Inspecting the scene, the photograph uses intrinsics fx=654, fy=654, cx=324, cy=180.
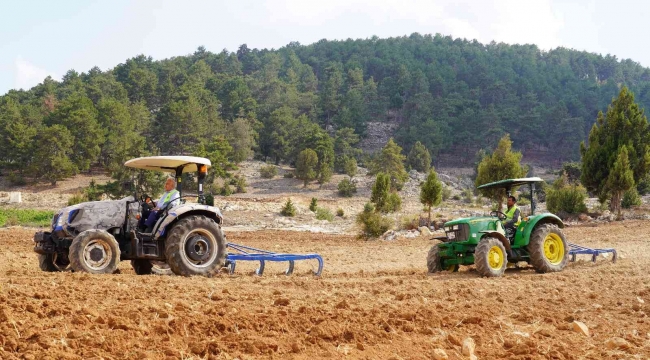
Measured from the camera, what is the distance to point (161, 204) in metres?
11.5

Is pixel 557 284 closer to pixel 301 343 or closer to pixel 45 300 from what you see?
pixel 301 343

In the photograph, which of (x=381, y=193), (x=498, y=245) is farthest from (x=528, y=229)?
(x=381, y=193)

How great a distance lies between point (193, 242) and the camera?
11047 mm

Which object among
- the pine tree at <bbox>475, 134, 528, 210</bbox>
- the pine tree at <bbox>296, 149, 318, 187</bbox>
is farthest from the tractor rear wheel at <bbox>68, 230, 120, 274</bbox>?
the pine tree at <bbox>296, 149, 318, 187</bbox>

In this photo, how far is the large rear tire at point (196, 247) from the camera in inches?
426

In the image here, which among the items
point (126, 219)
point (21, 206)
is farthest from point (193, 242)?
point (21, 206)

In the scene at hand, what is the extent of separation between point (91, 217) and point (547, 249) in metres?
8.97

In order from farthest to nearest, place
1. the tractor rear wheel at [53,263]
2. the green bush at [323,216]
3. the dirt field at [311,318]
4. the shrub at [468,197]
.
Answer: the shrub at [468,197]
the green bush at [323,216]
the tractor rear wheel at [53,263]
the dirt field at [311,318]

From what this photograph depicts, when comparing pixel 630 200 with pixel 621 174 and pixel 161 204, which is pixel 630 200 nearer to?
pixel 621 174

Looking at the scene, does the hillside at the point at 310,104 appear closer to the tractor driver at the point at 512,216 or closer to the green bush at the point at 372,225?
the green bush at the point at 372,225

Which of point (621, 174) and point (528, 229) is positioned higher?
point (621, 174)

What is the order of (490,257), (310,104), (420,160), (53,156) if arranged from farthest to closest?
(310,104) → (420,160) → (53,156) → (490,257)

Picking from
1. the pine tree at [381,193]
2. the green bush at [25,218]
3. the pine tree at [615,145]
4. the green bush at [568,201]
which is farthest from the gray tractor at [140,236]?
the green bush at [568,201]

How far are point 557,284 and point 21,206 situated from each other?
139ft
